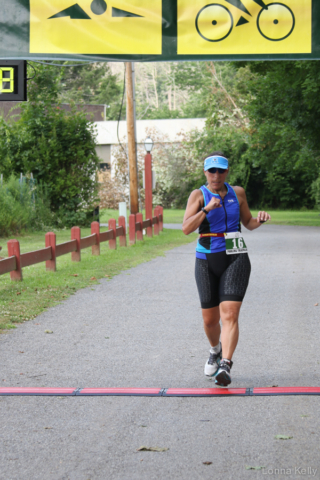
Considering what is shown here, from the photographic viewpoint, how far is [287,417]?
4.82 m

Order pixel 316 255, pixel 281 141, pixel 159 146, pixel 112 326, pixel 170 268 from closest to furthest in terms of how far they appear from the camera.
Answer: pixel 112 326 < pixel 170 268 < pixel 316 255 < pixel 281 141 < pixel 159 146

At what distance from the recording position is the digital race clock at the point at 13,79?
21.7ft

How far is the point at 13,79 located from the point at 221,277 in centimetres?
291

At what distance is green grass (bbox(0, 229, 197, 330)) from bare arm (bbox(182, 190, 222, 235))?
3548 millimetres

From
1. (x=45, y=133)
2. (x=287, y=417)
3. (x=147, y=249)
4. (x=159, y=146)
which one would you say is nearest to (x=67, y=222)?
(x=45, y=133)

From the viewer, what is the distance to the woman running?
559cm

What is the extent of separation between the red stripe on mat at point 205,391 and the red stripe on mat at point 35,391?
83 cm

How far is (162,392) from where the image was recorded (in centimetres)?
546

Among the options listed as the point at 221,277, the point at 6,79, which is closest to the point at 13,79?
the point at 6,79

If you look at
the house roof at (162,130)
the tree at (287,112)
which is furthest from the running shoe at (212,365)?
the house roof at (162,130)

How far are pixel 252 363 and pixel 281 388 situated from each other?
91 cm

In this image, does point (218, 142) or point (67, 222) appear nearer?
point (67, 222)

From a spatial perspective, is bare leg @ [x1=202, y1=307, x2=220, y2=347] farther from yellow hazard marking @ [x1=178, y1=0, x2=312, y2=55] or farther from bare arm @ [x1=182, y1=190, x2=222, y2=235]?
yellow hazard marking @ [x1=178, y1=0, x2=312, y2=55]

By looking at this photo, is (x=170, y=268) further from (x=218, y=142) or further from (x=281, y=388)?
(x=218, y=142)
